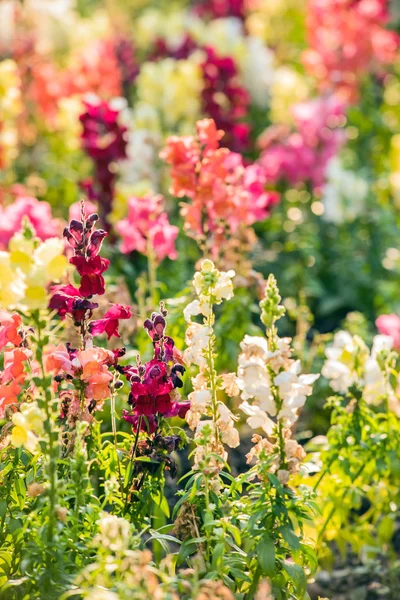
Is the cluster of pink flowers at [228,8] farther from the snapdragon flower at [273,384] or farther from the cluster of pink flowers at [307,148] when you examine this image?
the snapdragon flower at [273,384]

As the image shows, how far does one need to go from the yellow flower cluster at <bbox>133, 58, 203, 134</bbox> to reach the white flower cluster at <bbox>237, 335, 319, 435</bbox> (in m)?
3.50

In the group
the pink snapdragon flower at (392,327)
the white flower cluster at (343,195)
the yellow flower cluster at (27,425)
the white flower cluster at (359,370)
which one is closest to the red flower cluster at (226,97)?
the white flower cluster at (343,195)

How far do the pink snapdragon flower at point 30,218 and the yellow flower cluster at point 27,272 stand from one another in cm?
180

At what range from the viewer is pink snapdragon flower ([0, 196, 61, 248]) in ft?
12.4

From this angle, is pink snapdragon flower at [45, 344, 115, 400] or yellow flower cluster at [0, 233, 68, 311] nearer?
yellow flower cluster at [0, 233, 68, 311]

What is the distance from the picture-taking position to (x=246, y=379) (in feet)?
7.45

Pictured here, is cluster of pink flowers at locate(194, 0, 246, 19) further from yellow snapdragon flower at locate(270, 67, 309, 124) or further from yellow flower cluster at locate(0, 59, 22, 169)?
yellow flower cluster at locate(0, 59, 22, 169)

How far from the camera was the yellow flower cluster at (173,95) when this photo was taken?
5.70 metres

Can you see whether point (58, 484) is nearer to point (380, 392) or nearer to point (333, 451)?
point (333, 451)

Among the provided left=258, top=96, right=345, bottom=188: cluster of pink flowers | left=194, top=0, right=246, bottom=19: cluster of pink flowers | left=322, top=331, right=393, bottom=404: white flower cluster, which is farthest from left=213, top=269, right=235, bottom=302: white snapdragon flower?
left=194, top=0, right=246, bottom=19: cluster of pink flowers

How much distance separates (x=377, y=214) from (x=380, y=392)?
247 centimetres

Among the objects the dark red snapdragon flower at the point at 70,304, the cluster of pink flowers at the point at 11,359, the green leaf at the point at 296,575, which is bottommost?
the green leaf at the point at 296,575

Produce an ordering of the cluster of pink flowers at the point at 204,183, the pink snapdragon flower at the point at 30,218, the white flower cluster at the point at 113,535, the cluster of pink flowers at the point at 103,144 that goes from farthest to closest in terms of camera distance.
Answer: the cluster of pink flowers at the point at 103,144 < the pink snapdragon flower at the point at 30,218 < the cluster of pink flowers at the point at 204,183 < the white flower cluster at the point at 113,535

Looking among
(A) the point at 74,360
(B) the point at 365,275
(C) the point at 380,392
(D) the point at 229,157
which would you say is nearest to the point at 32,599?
(A) the point at 74,360
